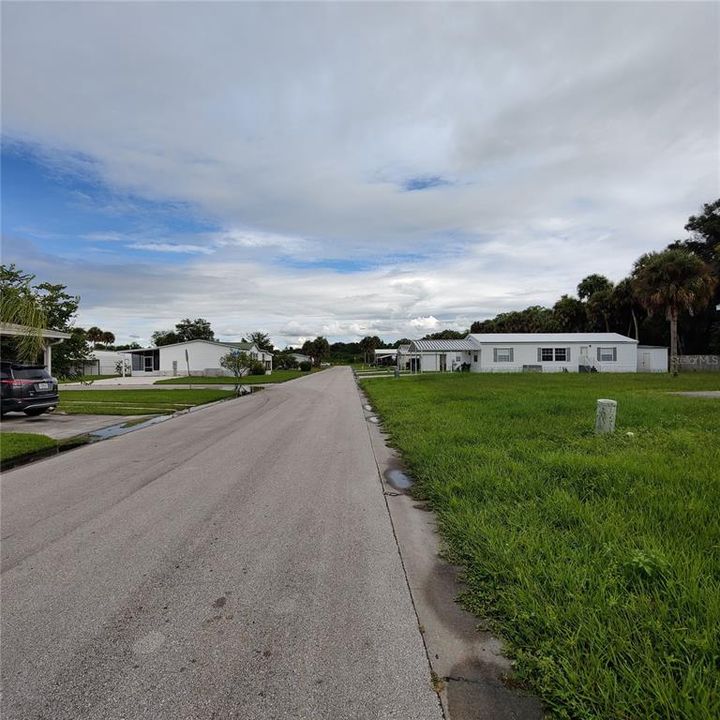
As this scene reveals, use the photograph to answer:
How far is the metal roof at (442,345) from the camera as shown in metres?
46.1

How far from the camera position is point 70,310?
22.9m

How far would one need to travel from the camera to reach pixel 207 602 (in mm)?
3148

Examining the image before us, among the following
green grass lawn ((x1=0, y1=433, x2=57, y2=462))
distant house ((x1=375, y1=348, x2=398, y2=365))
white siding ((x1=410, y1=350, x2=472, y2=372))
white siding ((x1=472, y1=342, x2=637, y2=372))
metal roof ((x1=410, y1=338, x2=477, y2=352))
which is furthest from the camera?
distant house ((x1=375, y1=348, x2=398, y2=365))

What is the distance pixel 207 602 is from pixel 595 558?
2.85 metres

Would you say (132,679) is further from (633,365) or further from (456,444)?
(633,365)

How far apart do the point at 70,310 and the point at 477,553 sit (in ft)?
82.3

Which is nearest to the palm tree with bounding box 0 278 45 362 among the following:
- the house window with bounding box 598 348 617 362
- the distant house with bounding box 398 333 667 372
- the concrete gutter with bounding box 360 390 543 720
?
the concrete gutter with bounding box 360 390 543 720

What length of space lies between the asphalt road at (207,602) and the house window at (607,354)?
39.9 m

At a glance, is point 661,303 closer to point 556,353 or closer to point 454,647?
point 556,353

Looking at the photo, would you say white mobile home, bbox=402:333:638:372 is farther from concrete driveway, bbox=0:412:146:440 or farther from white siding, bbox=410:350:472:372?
concrete driveway, bbox=0:412:146:440

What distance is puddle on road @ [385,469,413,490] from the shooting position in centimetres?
616

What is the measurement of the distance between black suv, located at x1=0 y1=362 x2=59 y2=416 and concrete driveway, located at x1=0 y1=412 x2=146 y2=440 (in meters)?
0.50

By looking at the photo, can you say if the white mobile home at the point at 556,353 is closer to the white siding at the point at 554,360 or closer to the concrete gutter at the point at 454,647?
the white siding at the point at 554,360

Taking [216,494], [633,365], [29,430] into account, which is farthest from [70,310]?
[633,365]
